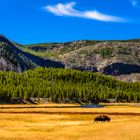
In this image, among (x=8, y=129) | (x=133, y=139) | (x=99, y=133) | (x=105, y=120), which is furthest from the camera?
(x=105, y=120)

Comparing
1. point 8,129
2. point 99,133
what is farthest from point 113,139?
point 8,129

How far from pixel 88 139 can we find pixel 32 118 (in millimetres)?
37587

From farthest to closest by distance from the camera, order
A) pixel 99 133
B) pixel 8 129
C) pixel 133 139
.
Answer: pixel 8 129
pixel 99 133
pixel 133 139

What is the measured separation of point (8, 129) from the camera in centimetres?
6281

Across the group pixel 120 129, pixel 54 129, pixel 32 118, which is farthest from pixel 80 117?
pixel 120 129

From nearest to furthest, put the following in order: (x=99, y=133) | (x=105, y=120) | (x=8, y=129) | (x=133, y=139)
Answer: (x=133, y=139)
(x=99, y=133)
(x=8, y=129)
(x=105, y=120)

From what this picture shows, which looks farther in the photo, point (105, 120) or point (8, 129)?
point (105, 120)

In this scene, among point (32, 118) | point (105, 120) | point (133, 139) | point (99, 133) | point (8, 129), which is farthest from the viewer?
point (32, 118)

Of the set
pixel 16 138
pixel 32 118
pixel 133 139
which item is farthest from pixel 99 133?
pixel 32 118

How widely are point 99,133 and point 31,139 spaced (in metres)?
9.38

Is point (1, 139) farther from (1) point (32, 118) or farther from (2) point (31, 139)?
(1) point (32, 118)

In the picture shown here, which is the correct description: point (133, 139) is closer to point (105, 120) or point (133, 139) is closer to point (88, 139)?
point (88, 139)

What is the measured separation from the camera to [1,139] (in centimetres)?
5066

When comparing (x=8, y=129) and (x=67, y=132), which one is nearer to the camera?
(x=67, y=132)
